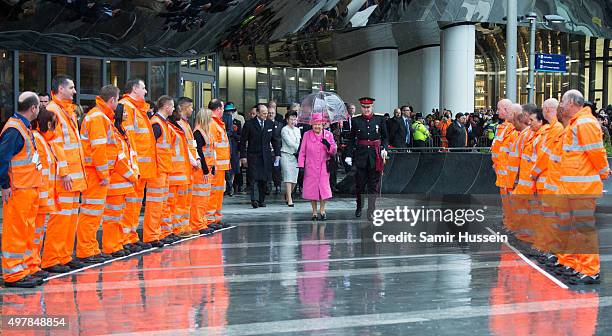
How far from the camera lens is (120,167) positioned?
41.9 ft

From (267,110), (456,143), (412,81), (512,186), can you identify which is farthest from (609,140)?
(412,81)

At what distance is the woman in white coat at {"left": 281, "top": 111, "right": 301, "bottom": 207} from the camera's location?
66.3 feet

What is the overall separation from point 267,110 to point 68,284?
1029 cm

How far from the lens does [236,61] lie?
44.5 m

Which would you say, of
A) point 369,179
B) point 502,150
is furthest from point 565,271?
point 369,179

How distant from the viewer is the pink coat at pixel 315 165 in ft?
57.9

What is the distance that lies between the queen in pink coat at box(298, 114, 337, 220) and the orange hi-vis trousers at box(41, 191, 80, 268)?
20.9 feet

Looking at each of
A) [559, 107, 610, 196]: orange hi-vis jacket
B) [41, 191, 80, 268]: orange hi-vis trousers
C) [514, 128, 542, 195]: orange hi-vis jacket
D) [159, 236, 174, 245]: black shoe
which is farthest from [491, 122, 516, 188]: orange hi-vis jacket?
[41, 191, 80, 268]: orange hi-vis trousers

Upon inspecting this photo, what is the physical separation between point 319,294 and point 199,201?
19.7ft

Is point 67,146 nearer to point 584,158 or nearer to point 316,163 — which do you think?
point 584,158

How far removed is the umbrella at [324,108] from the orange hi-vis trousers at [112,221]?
245 inches

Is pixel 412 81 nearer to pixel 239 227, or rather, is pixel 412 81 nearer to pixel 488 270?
pixel 239 227

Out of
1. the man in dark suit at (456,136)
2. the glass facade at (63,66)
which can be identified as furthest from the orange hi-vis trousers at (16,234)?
the man in dark suit at (456,136)

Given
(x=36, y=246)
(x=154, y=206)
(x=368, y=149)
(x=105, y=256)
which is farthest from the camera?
(x=368, y=149)
